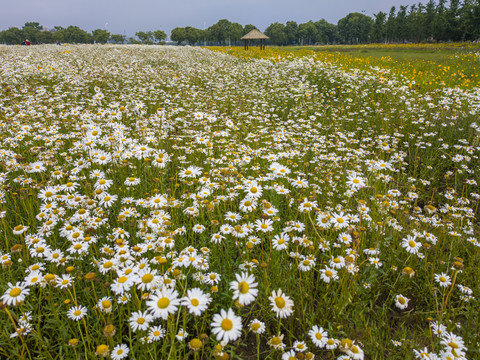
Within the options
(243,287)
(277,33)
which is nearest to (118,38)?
(277,33)

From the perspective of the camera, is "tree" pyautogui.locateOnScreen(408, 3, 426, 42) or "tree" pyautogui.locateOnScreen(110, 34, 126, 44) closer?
"tree" pyautogui.locateOnScreen(408, 3, 426, 42)

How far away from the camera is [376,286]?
104 inches

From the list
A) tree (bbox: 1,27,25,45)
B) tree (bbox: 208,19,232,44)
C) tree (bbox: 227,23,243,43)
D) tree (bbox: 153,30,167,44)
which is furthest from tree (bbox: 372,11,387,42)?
tree (bbox: 1,27,25,45)

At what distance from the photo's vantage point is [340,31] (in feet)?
400

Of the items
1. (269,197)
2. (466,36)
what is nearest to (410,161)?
(269,197)

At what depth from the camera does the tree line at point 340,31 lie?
193 ft

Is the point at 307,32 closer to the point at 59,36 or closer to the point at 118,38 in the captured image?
the point at 118,38

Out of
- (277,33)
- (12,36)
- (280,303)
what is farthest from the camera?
(277,33)

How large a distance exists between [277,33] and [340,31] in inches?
1433

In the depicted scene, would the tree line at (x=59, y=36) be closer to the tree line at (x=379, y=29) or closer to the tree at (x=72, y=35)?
the tree at (x=72, y=35)

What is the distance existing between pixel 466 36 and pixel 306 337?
8024 cm

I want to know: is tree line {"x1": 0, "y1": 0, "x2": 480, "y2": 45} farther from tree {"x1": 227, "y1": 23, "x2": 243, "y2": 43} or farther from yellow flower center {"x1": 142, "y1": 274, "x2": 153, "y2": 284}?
yellow flower center {"x1": 142, "y1": 274, "x2": 153, "y2": 284}

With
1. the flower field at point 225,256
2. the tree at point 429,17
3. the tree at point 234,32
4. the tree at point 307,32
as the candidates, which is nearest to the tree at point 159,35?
the tree at point 234,32

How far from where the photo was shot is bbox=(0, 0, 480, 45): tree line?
58.9 meters
